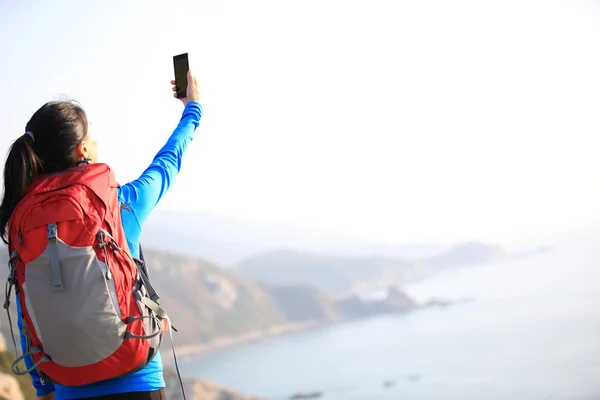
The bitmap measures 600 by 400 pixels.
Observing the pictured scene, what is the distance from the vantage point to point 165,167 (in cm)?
115

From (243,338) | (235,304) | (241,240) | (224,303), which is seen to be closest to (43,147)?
(243,338)

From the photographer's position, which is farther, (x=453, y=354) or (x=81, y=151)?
(x=453, y=354)

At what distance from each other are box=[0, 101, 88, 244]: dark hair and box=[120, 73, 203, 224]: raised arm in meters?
0.11

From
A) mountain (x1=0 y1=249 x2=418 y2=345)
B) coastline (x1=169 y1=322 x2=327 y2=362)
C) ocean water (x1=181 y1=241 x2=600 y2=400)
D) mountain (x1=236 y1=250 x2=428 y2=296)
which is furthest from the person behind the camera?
mountain (x1=236 y1=250 x2=428 y2=296)

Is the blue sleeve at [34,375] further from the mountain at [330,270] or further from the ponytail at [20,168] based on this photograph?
the mountain at [330,270]

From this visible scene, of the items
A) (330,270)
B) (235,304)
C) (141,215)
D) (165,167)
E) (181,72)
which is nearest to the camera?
(141,215)

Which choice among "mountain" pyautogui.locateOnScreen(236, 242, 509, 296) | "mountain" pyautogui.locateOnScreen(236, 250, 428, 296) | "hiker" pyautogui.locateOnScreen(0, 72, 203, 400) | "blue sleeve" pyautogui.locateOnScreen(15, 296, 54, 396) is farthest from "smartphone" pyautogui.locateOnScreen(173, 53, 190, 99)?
"mountain" pyautogui.locateOnScreen(236, 250, 428, 296)

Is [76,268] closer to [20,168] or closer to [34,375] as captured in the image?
[20,168]

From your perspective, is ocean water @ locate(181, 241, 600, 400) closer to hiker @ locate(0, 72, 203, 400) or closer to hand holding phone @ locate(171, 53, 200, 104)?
hand holding phone @ locate(171, 53, 200, 104)

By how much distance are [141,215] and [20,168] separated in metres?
0.21

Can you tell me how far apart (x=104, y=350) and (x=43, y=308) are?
11 centimetres

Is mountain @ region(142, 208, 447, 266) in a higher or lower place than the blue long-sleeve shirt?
lower

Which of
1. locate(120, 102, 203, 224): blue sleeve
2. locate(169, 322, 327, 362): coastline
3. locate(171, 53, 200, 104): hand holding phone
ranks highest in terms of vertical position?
locate(171, 53, 200, 104): hand holding phone

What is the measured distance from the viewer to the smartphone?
1.30 meters
